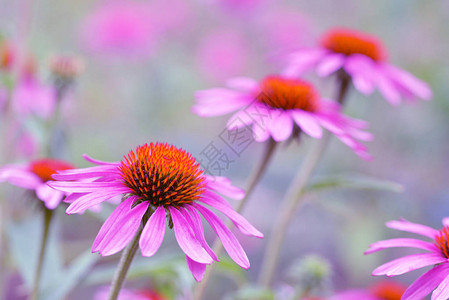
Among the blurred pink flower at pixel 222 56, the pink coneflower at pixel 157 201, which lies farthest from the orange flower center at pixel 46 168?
the blurred pink flower at pixel 222 56

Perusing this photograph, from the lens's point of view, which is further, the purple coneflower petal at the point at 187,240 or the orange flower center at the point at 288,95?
the orange flower center at the point at 288,95

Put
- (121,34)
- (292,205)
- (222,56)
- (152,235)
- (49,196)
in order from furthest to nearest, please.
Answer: (222,56)
(121,34)
(292,205)
(49,196)
(152,235)

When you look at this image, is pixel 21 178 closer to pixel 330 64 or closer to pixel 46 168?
pixel 46 168

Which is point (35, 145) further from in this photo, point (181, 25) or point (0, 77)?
point (181, 25)

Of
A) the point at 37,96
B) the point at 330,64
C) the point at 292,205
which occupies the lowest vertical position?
the point at 292,205

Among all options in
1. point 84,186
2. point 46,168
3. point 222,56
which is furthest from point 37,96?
point 222,56

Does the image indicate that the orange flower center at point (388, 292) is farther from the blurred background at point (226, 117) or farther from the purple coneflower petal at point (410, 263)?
the purple coneflower petal at point (410, 263)

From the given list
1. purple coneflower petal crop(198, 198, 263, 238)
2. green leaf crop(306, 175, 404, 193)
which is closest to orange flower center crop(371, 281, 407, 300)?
green leaf crop(306, 175, 404, 193)
